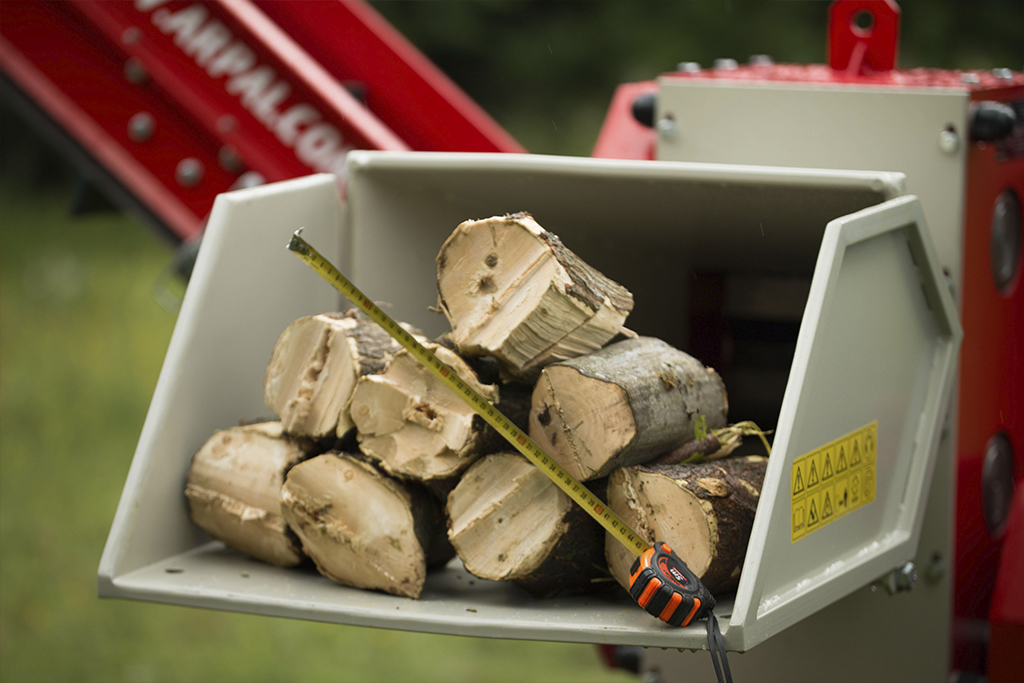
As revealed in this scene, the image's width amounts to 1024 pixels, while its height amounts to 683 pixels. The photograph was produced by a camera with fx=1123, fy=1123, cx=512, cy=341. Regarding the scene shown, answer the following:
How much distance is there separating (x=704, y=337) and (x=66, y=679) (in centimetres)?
206

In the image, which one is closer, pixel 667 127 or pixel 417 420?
pixel 417 420

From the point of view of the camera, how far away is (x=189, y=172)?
2467mm

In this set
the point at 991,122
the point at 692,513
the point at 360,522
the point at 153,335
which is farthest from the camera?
the point at 153,335

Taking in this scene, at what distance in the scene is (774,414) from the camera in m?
2.18

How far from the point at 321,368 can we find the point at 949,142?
106 cm

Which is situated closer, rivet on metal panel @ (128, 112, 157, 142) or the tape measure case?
the tape measure case

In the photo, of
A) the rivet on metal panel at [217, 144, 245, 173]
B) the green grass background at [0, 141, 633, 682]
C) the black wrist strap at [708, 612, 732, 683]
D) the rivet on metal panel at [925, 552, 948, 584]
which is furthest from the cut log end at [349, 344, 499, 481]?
the green grass background at [0, 141, 633, 682]

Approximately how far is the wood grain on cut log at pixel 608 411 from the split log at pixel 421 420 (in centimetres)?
8

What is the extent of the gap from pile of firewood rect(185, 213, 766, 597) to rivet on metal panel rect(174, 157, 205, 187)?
0.95 m

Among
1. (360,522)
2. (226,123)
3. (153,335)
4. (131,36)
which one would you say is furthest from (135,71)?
(153,335)

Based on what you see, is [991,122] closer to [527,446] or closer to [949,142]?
[949,142]

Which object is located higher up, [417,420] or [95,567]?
[417,420]

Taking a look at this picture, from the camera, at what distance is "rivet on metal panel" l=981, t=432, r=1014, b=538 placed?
195 cm

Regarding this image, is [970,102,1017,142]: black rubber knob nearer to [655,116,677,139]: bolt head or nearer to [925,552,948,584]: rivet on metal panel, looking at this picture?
[655,116,677,139]: bolt head
